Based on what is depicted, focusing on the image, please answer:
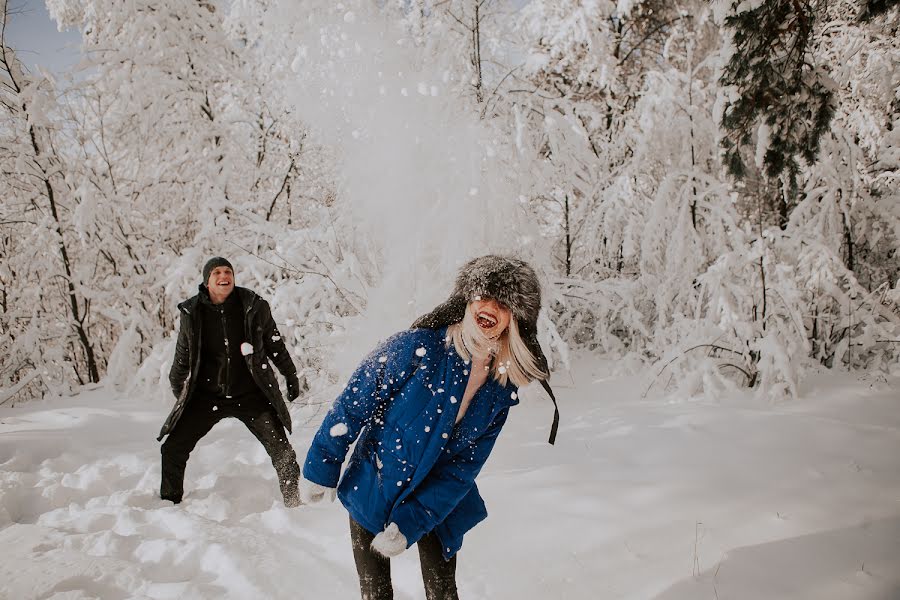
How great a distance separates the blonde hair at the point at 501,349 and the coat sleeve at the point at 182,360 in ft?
7.99

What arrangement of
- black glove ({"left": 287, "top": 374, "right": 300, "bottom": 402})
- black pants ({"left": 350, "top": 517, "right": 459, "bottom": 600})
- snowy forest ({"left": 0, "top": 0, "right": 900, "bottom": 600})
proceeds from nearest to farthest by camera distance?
1. black pants ({"left": 350, "top": 517, "right": 459, "bottom": 600})
2. snowy forest ({"left": 0, "top": 0, "right": 900, "bottom": 600})
3. black glove ({"left": 287, "top": 374, "right": 300, "bottom": 402})

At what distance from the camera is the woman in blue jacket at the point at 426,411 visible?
157cm

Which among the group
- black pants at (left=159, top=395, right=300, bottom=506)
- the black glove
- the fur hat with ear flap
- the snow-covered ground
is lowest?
the snow-covered ground

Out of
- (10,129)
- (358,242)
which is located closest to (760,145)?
(358,242)

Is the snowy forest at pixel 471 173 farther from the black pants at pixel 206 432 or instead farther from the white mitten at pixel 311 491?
the white mitten at pixel 311 491

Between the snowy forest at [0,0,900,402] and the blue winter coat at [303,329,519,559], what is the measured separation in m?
2.57

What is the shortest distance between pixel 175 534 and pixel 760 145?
5704 mm

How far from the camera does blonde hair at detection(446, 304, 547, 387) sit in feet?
5.19

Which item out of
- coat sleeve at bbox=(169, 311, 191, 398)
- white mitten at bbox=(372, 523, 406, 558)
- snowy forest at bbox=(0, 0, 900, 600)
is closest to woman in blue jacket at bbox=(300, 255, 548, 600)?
white mitten at bbox=(372, 523, 406, 558)

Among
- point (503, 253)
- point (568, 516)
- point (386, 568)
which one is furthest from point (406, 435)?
point (503, 253)

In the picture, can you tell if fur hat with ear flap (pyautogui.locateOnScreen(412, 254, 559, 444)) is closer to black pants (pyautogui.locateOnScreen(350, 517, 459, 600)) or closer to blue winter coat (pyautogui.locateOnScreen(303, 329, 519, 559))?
blue winter coat (pyautogui.locateOnScreen(303, 329, 519, 559))

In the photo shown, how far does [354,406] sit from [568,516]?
1.95 metres

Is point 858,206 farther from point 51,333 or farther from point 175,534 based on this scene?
point 51,333

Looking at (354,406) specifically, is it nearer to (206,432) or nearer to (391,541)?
(391,541)
